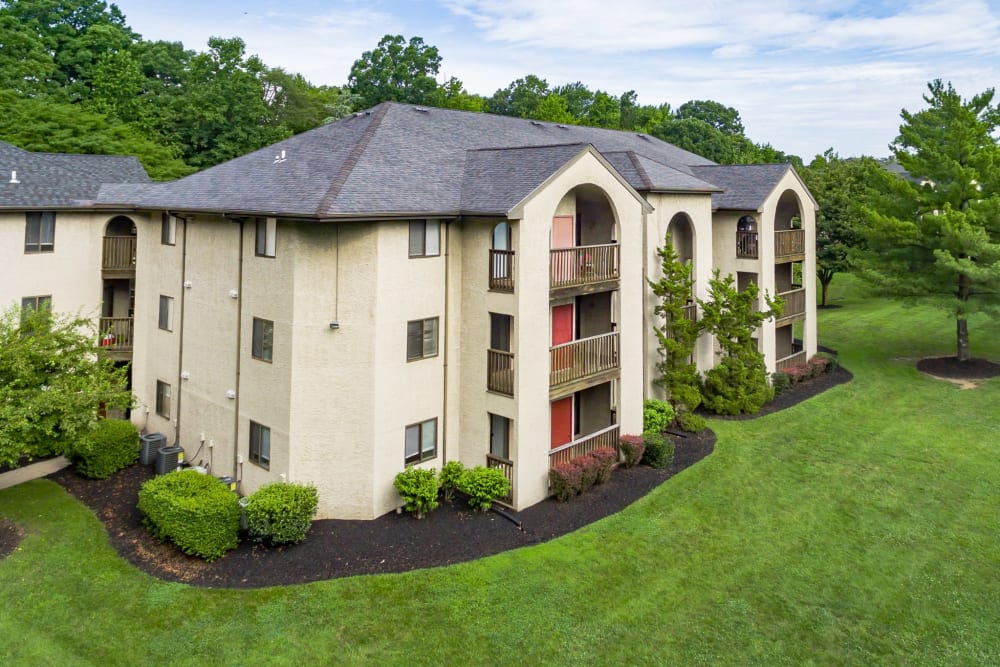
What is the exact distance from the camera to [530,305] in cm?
1675

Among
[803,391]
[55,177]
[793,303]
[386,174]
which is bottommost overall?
[803,391]

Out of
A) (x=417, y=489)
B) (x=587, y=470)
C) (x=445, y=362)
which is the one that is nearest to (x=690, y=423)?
(x=587, y=470)

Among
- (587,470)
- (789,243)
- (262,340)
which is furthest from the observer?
(789,243)

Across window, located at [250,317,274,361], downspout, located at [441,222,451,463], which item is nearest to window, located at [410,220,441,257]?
downspout, located at [441,222,451,463]

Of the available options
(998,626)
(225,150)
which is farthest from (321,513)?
(225,150)

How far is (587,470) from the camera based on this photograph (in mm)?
17719

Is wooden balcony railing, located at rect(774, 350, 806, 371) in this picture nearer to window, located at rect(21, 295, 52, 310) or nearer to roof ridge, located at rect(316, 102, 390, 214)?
roof ridge, located at rect(316, 102, 390, 214)

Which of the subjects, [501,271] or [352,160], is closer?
[501,271]

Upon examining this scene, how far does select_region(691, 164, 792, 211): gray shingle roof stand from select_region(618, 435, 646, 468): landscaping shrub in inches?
488

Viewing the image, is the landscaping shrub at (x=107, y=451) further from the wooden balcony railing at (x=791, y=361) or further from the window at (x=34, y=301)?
the wooden balcony railing at (x=791, y=361)

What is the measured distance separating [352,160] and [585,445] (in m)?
10.3

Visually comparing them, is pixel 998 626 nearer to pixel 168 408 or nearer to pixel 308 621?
pixel 308 621

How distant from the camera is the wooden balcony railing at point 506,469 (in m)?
16.8

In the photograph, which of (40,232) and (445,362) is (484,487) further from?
(40,232)
